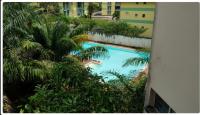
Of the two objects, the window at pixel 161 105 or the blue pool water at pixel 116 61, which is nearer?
the window at pixel 161 105

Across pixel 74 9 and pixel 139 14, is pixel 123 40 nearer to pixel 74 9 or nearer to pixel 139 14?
pixel 139 14

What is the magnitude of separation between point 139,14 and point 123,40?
10.9 ft

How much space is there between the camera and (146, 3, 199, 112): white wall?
288cm

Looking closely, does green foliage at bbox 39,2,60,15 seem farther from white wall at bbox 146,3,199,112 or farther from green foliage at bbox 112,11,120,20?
white wall at bbox 146,3,199,112

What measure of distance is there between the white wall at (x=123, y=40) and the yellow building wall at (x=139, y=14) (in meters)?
1.97

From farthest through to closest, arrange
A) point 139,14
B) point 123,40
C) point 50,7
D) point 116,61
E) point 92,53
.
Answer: point 50,7 < point 139,14 < point 123,40 < point 116,61 < point 92,53

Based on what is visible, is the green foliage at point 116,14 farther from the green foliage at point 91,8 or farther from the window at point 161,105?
the window at point 161,105

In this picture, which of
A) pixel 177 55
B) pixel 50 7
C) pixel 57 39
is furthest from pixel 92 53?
pixel 50 7

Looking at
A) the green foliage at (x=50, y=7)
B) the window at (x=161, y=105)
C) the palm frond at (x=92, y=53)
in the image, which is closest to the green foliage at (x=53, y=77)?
the palm frond at (x=92, y=53)

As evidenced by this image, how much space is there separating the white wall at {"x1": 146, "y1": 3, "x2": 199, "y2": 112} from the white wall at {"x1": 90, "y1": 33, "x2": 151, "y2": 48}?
486 inches

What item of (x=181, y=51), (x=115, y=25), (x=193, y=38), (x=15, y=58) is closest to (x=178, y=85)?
(x=181, y=51)

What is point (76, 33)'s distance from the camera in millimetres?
9555

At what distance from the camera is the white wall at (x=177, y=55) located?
2881 mm

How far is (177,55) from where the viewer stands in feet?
10.7
